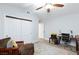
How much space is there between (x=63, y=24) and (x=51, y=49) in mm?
517

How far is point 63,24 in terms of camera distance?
6.53 ft

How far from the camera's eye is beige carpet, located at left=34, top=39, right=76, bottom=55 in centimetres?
190

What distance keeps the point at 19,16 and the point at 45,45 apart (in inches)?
28.7

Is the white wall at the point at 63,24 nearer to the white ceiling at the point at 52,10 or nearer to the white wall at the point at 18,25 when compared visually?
the white ceiling at the point at 52,10

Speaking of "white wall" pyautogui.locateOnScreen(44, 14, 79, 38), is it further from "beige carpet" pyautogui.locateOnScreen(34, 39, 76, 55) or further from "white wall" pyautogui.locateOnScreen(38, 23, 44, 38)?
"beige carpet" pyautogui.locateOnScreen(34, 39, 76, 55)

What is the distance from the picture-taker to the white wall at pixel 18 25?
1.83 metres

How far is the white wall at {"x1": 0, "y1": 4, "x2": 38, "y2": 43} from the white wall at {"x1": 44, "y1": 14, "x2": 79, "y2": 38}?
25 cm

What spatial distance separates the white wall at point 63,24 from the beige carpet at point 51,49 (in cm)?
19

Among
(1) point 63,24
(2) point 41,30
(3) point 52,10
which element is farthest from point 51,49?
(3) point 52,10

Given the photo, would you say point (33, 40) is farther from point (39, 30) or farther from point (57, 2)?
point (57, 2)

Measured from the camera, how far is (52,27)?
2.04 meters

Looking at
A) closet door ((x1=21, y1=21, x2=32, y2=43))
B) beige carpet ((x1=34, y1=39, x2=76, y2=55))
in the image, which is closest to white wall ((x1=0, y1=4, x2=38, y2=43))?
closet door ((x1=21, y1=21, x2=32, y2=43))

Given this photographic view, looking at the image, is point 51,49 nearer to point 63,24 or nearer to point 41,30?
point 41,30
